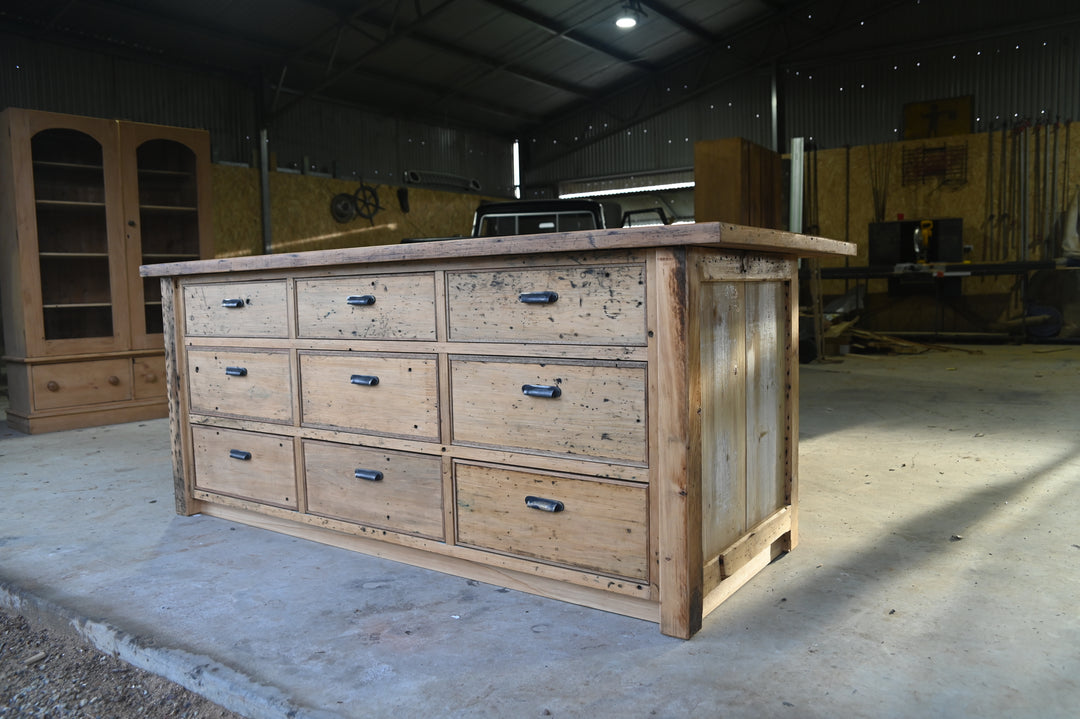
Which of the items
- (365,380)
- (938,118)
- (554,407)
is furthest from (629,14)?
(554,407)

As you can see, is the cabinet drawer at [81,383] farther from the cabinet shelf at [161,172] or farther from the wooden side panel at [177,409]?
the wooden side panel at [177,409]

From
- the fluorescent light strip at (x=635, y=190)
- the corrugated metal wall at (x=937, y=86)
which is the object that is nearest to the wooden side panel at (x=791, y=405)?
the corrugated metal wall at (x=937, y=86)

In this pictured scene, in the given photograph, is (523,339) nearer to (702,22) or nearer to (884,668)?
(884,668)

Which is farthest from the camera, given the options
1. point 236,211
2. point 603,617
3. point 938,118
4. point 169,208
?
point 938,118

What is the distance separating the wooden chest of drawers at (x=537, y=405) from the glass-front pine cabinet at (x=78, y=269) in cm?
295

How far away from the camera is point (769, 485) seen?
2203mm

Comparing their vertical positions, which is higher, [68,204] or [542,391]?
[68,204]

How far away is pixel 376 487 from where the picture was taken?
7.48 ft

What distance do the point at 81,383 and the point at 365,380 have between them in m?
3.70

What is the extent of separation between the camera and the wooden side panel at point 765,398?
2.06m

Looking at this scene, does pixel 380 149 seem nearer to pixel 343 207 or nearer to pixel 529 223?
pixel 343 207

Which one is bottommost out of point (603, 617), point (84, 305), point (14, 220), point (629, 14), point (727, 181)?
point (603, 617)

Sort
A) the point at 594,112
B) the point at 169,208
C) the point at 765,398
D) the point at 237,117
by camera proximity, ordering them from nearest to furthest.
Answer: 1. the point at 765,398
2. the point at 169,208
3. the point at 237,117
4. the point at 594,112

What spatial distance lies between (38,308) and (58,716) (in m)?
4.14
